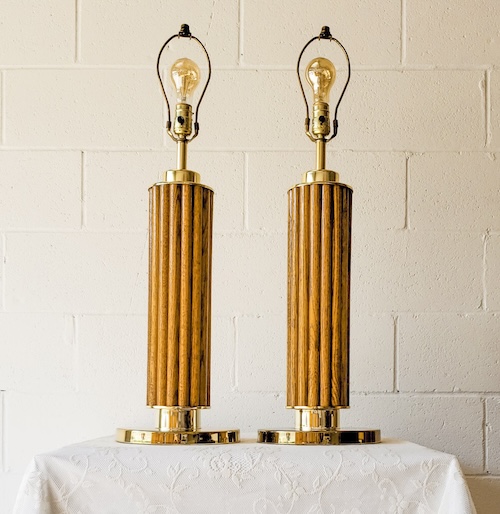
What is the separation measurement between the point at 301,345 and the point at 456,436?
1.61 feet

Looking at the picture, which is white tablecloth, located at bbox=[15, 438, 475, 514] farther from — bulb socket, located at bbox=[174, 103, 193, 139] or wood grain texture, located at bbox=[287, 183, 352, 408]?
bulb socket, located at bbox=[174, 103, 193, 139]

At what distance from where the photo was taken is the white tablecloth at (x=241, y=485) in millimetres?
1141

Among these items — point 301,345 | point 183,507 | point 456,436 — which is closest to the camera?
point 183,507

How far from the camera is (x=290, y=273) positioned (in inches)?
52.9

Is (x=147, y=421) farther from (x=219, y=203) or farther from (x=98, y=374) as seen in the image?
(x=219, y=203)

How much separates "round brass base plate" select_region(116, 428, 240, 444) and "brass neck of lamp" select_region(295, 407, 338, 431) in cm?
11

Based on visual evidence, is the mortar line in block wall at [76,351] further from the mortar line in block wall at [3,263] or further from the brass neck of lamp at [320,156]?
the brass neck of lamp at [320,156]

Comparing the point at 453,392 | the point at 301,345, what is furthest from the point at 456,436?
the point at 301,345

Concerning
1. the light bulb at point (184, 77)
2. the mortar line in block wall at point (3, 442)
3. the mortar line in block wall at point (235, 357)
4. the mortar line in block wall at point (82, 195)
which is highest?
the light bulb at point (184, 77)

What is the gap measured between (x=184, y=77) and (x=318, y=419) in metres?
0.55

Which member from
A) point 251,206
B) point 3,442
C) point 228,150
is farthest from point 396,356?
point 3,442

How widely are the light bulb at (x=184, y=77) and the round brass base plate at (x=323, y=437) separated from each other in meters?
0.53

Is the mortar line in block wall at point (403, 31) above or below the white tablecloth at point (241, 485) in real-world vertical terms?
above

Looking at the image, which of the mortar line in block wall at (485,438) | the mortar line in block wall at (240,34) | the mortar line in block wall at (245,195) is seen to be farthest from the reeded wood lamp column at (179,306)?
the mortar line in block wall at (485,438)
